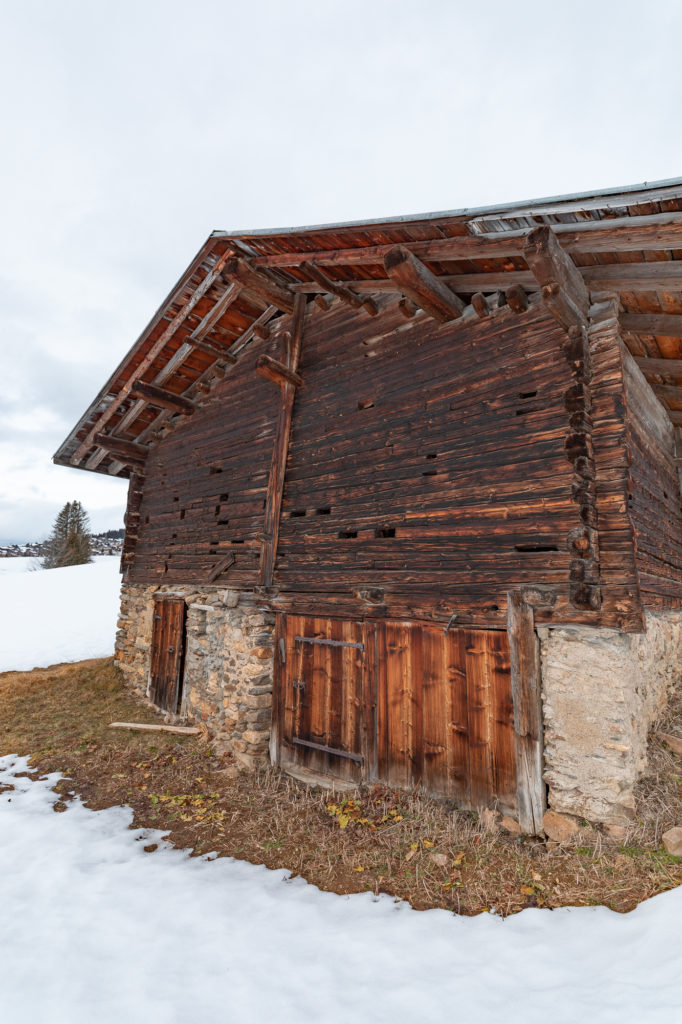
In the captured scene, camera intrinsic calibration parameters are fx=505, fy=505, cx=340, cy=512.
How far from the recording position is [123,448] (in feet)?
38.7

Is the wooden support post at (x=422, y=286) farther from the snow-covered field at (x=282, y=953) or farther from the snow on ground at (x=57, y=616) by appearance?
the snow on ground at (x=57, y=616)

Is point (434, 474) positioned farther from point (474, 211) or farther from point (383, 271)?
point (383, 271)

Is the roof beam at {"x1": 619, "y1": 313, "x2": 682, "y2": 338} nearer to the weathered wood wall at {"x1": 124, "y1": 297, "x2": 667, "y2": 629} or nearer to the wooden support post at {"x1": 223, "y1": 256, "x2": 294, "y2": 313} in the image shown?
the weathered wood wall at {"x1": 124, "y1": 297, "x2": 667, "y2": 629}

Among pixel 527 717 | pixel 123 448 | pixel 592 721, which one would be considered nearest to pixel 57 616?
pixel 123 448

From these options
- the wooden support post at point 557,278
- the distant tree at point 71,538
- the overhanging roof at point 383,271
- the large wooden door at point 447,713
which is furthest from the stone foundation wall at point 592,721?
the distant tree at point 71,538

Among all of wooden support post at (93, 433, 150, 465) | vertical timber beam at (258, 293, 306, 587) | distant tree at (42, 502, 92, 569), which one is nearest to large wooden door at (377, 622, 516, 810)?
vertical timber beam at (258, 293, 306, 587)

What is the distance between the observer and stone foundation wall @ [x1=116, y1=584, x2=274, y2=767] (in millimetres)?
7684

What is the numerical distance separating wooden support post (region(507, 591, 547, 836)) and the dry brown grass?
307mm

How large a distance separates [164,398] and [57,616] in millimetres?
17758

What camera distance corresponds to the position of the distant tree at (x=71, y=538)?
46.6 m

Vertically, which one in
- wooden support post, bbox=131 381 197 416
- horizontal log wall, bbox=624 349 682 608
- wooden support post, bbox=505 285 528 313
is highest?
wooden support post, bbox=131 381 197 416

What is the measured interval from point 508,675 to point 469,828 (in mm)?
1518

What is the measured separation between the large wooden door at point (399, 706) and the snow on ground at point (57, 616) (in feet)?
38.7

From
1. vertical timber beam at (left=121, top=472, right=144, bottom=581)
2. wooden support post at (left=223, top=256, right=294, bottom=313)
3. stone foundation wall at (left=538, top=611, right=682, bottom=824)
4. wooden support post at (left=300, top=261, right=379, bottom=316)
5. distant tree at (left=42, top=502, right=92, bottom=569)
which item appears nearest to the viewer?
stone foundation wall at (left=538, top=611, right=682, bottom=824)
